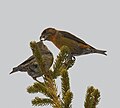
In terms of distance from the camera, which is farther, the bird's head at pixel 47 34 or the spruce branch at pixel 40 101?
the bird's head at pixel 47 34

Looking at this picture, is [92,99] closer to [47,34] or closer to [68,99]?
[68,99]

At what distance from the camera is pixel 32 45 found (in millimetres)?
2145

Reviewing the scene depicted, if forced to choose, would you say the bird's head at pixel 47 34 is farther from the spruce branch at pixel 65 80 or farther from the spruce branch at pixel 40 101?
the spruce branch at pixel 65 80

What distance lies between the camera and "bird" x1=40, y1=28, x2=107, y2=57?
609 centimetres

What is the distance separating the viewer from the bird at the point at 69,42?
609 cm

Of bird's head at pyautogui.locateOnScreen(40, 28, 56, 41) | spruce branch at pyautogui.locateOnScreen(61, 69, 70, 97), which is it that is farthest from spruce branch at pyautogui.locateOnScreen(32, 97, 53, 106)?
bird's head at pyautogui.locateOnScreen(40, 28, 56, 41)

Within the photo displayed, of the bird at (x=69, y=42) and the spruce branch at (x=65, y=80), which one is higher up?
the bird at (x=69, y=42)

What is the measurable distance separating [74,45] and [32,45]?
14.7ft

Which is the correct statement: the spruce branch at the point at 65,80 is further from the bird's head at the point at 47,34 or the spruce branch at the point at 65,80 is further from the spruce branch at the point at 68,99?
the bird's head at the point at 47,34

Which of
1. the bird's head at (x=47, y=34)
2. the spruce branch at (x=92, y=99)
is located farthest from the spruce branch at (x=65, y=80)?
the bird's head at (x=47, y=34)

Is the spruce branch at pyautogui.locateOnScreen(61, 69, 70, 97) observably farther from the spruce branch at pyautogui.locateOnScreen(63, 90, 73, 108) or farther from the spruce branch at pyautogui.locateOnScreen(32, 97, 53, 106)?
the spruce branch at pyautogui.locateOnScreen(32, 97, 53, 106)

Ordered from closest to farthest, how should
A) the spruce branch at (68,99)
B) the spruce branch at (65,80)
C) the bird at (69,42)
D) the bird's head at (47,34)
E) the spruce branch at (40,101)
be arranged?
the spruce branch at (68,99) < the spruce branch at (65,80) < the spruce branch at (40,101) < the bird's head at (47,34) < the bird at (69,42)

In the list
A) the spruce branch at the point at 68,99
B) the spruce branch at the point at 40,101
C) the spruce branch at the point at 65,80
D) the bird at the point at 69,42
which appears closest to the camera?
the spruce branch at the point at 68,99

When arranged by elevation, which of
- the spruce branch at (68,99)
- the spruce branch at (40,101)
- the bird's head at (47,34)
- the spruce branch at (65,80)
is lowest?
the spruce branch at (68,99)
